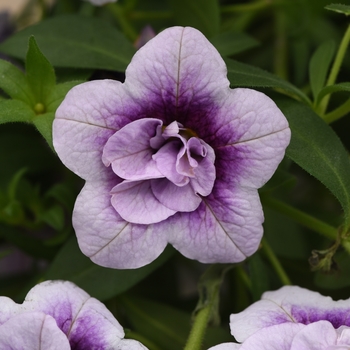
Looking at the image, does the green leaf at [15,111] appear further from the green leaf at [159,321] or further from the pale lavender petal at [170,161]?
the green leaf at [159,321]

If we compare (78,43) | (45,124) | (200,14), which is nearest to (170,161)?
(45,124)

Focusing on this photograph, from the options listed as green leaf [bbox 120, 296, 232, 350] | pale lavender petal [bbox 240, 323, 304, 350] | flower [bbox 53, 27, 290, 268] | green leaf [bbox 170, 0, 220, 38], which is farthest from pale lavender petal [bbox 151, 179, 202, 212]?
green leaf [bbox 170, 0, 220, 38]

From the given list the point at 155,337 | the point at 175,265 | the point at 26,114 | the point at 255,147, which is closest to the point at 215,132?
the point at 255,147

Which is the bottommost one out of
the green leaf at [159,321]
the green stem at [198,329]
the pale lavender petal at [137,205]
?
the green leaf at [159,321]

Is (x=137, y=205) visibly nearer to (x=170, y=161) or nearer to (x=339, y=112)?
(x=170, y=161)

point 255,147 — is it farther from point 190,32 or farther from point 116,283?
point 116,283

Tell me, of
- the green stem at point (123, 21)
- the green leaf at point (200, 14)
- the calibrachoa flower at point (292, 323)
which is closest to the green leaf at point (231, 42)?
the green leaf at point (200, 14)
